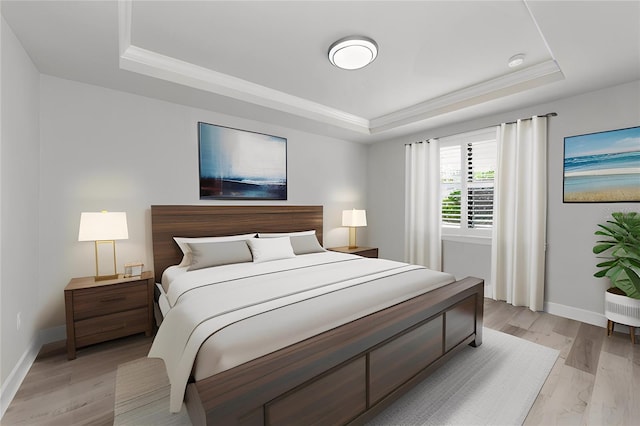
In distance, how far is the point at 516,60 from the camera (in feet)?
Result: 8.62

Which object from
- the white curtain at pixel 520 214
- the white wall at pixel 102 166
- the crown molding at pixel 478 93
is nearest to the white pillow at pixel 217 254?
the white wall at pixel 102 166

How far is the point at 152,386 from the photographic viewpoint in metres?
1.99

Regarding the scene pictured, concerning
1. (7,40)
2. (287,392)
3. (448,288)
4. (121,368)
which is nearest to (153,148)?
(7,40)

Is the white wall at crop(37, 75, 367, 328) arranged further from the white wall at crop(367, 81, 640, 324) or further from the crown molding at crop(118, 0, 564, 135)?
the white wall at crop(367, 81, 640, 324)

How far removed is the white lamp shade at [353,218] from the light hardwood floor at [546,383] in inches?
95.0

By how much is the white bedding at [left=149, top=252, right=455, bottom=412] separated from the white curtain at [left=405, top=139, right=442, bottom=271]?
1.89 m

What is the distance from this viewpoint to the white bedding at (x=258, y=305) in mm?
1349

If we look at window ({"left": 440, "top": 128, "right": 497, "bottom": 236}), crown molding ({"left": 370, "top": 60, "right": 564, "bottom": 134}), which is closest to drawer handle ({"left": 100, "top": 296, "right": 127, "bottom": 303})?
crown molding ({"left": 370, "top": 60, "right": 564, "bottom": 134})

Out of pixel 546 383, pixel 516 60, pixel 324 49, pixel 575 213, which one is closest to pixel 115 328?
pixel 324 49

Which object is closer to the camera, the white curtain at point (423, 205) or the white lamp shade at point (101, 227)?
the white lamp shade at point (101, 227)

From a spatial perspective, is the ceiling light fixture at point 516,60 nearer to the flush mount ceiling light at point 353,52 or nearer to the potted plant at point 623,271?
the flush mount ceiling light at point 353,52

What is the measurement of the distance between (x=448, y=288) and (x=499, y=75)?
238 cm

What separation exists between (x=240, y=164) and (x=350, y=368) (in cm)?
293

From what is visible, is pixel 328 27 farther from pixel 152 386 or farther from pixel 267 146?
pixel 152 386
